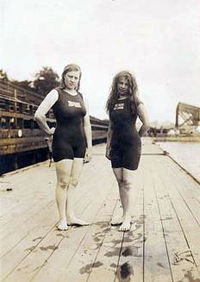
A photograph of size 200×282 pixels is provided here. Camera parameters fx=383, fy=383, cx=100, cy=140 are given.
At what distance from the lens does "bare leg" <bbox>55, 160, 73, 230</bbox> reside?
3457mm

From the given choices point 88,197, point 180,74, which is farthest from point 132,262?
point 88,197

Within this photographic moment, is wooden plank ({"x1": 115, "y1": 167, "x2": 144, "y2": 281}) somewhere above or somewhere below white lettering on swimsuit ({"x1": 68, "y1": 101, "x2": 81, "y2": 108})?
below

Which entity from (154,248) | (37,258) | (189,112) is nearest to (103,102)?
(154,248)

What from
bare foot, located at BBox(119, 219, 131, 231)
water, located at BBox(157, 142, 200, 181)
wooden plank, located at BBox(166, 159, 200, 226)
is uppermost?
bare foot, located at BBox(119, 219, 131, 231)

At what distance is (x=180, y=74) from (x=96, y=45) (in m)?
0.90

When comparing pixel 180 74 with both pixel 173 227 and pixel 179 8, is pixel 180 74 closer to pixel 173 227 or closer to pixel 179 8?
pixel 179 8

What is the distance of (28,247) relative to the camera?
2975 millimetres

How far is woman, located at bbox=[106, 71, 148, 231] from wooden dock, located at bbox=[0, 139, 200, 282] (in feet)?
1.27

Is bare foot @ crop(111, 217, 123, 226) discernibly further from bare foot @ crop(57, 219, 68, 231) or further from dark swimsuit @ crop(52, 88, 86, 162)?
dark swimsuit @ crop(52, 88, 86, 162)

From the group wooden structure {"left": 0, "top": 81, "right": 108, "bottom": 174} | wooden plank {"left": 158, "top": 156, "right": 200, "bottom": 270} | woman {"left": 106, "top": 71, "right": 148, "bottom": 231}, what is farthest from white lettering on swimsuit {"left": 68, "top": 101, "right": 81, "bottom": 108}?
wooden structure {"left": 0, "top": 81, "right": 108, "bottom": 174}

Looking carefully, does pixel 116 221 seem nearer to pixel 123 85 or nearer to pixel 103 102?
pixel 103 102

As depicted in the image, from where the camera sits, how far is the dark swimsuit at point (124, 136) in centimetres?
346

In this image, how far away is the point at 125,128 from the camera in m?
3.49

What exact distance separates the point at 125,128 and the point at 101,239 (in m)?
1.00
